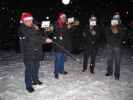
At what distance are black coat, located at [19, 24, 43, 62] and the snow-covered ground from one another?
1.10m

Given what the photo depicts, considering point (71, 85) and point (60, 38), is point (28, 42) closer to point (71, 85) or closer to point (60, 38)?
point (60, 38)

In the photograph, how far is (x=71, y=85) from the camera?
873 cm

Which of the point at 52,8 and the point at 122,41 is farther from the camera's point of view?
the point at 52,8

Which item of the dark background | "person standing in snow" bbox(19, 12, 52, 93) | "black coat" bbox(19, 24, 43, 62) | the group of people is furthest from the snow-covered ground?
the dark background

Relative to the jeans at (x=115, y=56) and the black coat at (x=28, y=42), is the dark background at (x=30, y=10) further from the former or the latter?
the black coat at (x=28, y=42)

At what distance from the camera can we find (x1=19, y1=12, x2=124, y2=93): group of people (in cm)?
771

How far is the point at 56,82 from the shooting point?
29.6 feet

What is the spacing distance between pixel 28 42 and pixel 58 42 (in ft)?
5.51

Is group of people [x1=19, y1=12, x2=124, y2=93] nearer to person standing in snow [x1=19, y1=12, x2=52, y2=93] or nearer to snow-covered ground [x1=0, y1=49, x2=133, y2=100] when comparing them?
person standing in snow [x1=19, y1=12, x2=52, y2=93]

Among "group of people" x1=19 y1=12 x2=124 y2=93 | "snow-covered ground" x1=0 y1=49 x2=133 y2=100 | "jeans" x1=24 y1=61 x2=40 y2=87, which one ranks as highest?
"group of people" x1=19 y1=12 x2=124 y2=93

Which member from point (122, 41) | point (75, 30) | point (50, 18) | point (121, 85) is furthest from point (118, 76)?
point (50, 18)

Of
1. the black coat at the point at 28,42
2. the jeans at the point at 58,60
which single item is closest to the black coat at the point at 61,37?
the jeans at the point at 58,60

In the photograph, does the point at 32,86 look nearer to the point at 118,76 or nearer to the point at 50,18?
the point at 118,76

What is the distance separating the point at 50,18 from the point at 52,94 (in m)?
7.10
